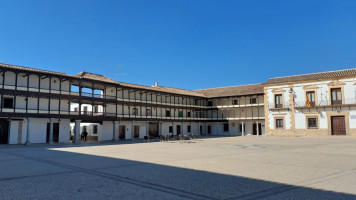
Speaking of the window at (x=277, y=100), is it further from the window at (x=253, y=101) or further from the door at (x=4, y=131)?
the door at (x=4, y=131)

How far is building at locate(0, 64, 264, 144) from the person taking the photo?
86.4ft

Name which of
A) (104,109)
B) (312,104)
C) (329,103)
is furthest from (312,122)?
(104,109)

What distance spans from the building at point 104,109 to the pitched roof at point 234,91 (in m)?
0.21

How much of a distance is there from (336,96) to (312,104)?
9.41 ft

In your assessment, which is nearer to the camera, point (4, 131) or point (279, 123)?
point (4, 131)

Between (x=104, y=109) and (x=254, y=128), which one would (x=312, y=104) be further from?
(x=104, y=109)

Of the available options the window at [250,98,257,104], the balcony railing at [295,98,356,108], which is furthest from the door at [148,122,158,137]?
the balcony railing at [295,98,356,108]

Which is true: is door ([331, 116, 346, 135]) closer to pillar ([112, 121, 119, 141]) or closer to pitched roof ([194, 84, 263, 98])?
pitched roof ([194, 84, 263, 98])

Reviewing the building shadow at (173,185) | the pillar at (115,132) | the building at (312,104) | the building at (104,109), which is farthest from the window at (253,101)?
the building shadow at (173,185)

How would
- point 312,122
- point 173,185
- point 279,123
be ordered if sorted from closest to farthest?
point 173,185
point 312,122
point 279,123

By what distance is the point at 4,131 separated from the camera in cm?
2628

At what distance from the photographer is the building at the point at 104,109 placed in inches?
1037

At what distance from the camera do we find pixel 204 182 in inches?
283

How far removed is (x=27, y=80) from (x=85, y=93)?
19.8ft
